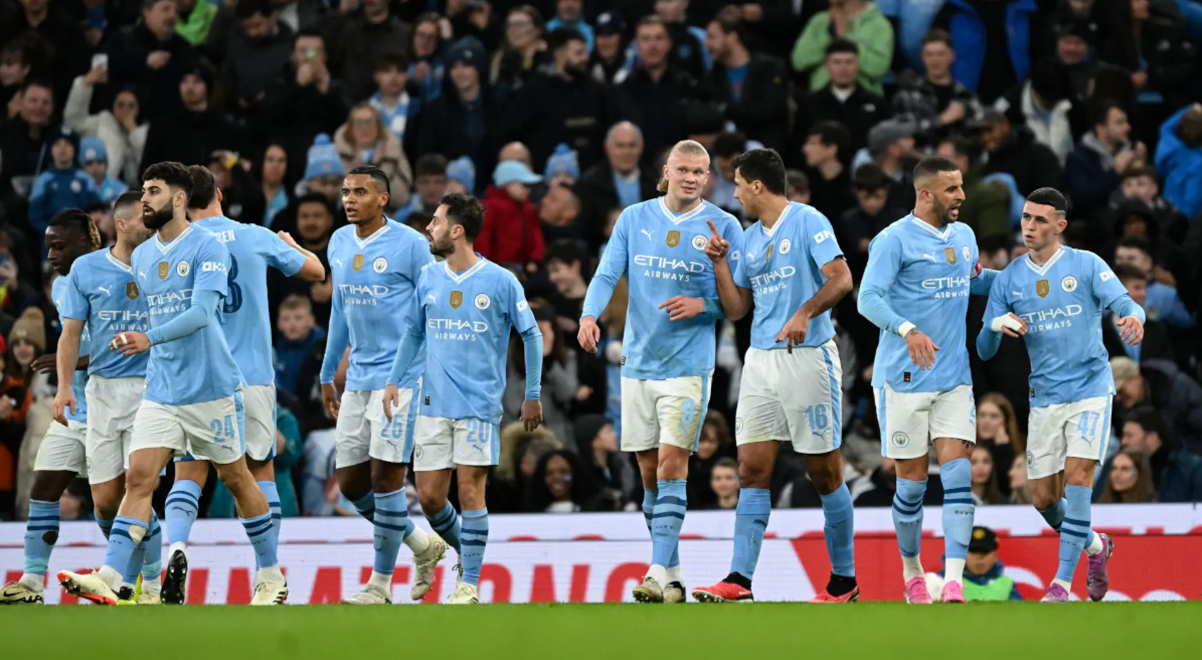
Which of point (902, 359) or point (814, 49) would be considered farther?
point (814, 49)

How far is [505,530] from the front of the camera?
41.3 feet

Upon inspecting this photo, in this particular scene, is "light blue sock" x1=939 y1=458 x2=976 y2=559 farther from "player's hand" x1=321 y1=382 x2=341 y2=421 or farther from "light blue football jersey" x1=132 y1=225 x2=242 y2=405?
"light blue football jersey" x1=132 y1=225 x2=242 y2=405

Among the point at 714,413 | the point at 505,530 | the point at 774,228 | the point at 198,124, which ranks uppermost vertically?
the point at 198,124

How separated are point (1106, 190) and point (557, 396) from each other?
5546mm

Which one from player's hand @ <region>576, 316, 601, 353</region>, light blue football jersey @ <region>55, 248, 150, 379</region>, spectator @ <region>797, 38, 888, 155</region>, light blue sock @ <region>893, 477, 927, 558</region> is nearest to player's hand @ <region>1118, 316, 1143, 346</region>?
light blue sock @ <region>893, 477, 927, 558</region>

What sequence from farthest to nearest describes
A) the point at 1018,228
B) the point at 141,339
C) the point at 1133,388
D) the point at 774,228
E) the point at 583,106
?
the point at 583,106, the point at 1018,228, the point at 1133,388, the point at 774,228, the point at 141,339

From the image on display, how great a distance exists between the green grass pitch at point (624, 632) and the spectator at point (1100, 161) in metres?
7.90

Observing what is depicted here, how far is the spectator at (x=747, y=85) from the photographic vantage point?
15812 mm

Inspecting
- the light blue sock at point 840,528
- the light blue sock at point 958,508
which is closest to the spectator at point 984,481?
the light blue sock at point 958,508

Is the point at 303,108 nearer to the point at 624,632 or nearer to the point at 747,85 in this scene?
the point at 747,85

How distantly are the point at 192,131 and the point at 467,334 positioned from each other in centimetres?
769

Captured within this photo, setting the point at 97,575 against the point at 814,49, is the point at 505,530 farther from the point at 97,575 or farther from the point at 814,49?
the point at 814,49

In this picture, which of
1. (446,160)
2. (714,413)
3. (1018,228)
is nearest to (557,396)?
(714,413)

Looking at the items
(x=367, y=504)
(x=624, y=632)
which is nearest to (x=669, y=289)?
(x=367, y=504)
